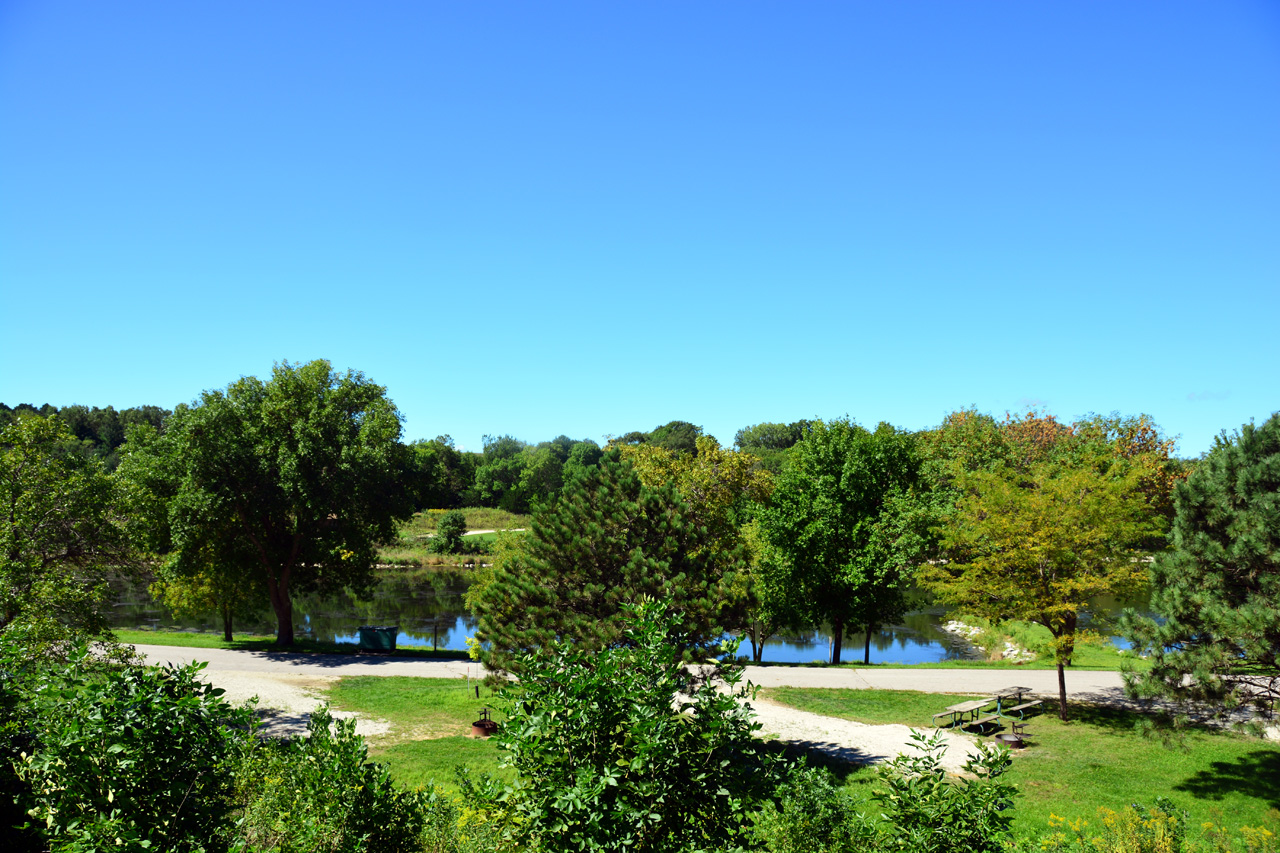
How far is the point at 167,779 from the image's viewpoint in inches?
172

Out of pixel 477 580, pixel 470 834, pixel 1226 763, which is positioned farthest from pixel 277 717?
pixel 1226 763

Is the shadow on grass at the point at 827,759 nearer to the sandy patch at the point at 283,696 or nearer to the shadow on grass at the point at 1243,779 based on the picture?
the shadow on grass at the point at 1243,779

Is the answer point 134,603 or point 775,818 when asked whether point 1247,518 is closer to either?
point 775,818

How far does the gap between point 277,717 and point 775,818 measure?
12.9m

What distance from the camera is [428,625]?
113 feet

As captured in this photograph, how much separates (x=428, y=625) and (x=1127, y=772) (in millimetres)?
28967

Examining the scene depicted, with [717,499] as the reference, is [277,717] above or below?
below

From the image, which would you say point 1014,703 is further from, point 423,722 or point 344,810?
point 344,810

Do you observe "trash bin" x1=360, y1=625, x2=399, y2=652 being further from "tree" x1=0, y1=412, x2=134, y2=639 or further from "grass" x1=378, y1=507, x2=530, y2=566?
"grass" x1=378, y1=507, x2=530, y2=566

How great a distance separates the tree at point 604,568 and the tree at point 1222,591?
6.31m

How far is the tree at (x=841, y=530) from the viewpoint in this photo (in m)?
25.2

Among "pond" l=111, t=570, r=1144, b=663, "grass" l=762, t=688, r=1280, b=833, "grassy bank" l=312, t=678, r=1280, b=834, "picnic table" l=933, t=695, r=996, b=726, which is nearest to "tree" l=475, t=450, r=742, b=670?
"grassy bank" l=312, t=678, r=1280, b=834

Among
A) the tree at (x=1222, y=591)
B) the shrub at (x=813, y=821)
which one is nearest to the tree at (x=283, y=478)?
the shrub at (x=813, y=821)

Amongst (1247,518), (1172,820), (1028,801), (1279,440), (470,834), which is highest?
(1279,440)
